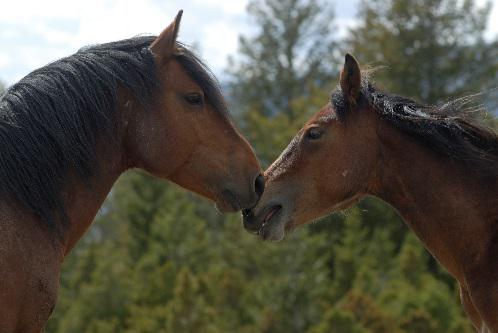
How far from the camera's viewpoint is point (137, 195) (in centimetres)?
2605

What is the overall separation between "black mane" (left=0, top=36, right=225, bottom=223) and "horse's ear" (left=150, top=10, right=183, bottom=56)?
0.19 feet

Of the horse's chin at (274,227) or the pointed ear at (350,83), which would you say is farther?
the horse's chin at (274,227)

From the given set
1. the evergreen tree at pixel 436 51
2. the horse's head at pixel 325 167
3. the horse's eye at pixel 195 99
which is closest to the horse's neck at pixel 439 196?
the horse's head at pixel 325 167

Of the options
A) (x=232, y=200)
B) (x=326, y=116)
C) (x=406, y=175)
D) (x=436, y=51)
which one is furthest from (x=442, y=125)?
(x=436, y=51)

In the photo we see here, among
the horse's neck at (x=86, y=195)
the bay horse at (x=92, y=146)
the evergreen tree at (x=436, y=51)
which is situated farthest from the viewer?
the evergreen tree at (x=436, y=51)

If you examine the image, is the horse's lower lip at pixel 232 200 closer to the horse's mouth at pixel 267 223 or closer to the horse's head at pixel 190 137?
the horse's head at pixel 190 137

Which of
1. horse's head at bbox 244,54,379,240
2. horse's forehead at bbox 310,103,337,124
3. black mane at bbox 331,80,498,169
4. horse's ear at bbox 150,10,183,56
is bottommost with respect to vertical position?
horse's head at bbox 244,54,379,240

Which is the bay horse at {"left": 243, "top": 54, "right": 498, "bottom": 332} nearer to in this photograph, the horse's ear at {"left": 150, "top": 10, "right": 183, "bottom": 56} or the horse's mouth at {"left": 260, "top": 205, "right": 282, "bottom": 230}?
the horse's mouth at {"left": 260, "top": 205, "right": 282, "bottom": 230}

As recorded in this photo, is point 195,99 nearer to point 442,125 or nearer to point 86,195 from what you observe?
point 86,195

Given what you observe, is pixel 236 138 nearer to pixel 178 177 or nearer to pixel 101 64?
pixel 178 177

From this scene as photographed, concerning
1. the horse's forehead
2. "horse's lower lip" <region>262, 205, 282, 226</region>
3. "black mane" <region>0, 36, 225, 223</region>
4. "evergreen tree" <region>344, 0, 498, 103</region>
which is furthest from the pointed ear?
"evergreen tree" <region>344, 0, 498, 103</region>

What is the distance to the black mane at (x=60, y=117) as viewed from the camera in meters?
4.36

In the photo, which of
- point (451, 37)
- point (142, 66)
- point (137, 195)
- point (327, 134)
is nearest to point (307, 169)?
point (327, 134)

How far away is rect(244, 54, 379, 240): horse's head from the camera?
19.2ft
